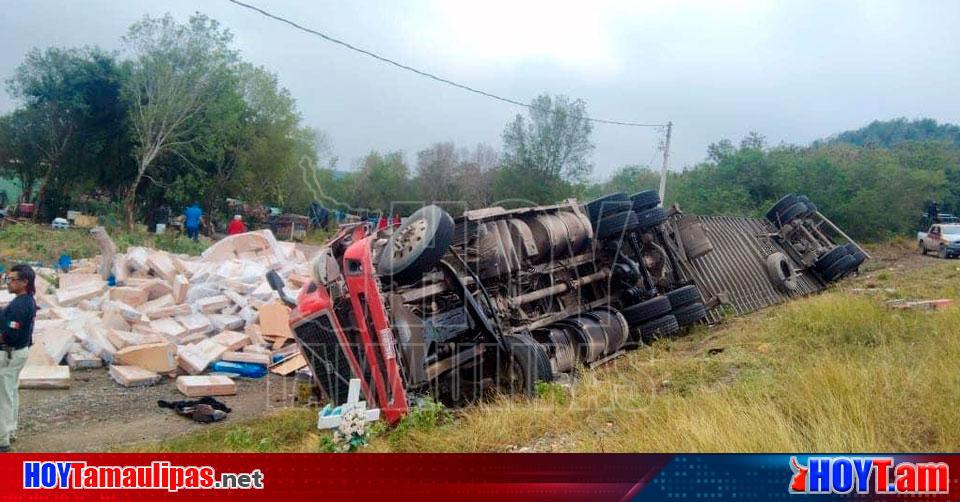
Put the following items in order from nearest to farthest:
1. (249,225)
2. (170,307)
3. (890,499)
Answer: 1. (890,499)
2. (170,307)
3. (249,225)

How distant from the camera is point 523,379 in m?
5.33

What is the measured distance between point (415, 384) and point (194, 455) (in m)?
1.91

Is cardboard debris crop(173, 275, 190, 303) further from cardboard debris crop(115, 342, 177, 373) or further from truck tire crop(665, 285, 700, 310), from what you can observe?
truck tire crop(665, 285, 700, 310)

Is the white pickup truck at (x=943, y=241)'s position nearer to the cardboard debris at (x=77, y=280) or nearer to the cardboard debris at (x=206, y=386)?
the cardboard debris at (x=206, y=386)

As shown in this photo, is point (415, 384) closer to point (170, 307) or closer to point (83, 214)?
point (170, 307)

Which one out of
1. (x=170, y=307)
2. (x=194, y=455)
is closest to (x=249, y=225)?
(x=170, y=307)

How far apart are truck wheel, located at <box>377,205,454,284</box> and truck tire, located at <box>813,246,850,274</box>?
7778 millimetres

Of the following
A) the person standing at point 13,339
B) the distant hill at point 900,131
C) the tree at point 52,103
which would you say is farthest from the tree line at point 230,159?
the distant hill at point 900,131

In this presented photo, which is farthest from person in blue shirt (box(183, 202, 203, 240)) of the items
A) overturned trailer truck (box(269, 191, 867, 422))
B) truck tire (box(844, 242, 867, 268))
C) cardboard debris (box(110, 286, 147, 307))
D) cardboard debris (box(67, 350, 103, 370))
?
truck tire (box(844, 242, 867, 268))

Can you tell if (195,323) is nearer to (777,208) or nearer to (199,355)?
(199,355)

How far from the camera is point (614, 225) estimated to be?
294 inches

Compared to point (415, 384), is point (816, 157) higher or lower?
higher

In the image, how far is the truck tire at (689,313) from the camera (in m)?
7.73

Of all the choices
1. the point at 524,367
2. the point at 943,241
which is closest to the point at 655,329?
the point at 524,367
